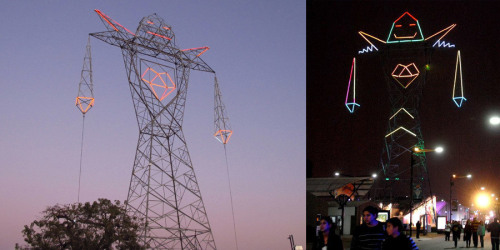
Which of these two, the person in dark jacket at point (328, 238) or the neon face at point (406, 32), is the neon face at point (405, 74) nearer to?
the neon face at point (406, 32)

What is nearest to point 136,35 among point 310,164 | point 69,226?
point 69,226

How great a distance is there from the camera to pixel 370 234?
10.3m

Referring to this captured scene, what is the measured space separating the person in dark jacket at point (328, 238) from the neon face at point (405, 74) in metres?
43.2

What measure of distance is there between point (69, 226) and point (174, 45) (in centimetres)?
1300

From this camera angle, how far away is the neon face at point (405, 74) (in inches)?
2076

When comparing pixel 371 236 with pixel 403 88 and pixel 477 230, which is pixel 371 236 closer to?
pixel 477 230

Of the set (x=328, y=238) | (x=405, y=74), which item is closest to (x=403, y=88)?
(x=405, y=74)

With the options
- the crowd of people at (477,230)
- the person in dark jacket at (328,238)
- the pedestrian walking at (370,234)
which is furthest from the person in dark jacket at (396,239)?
the crowd of people at (477,230)

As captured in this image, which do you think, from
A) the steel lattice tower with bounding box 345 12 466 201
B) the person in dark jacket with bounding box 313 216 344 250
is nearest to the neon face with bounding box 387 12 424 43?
the steel lattice tower with bounding box 345 12 466 201

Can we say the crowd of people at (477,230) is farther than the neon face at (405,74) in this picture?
No

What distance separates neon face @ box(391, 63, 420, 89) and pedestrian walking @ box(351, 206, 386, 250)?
43.6 m

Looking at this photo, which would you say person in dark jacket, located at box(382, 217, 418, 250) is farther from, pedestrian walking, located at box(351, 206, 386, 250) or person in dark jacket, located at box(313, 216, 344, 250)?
person in dark jacket, located at box(313, 216, 344, 250)

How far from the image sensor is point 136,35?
37750mm

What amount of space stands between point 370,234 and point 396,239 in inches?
30.9
